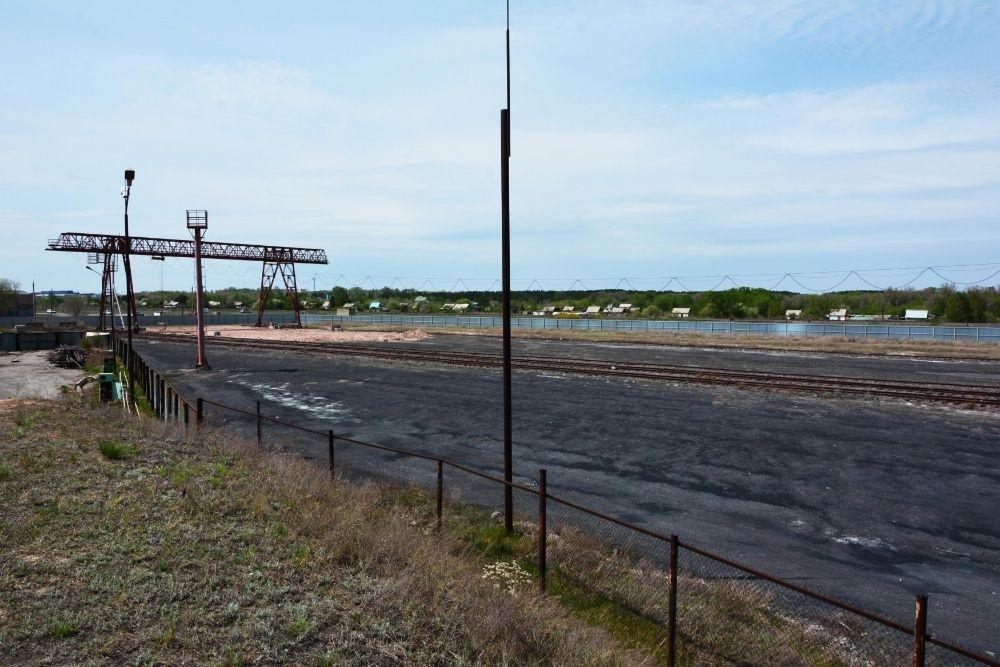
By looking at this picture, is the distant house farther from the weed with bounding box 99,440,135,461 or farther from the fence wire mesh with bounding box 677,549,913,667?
the fence wire mesh with bounding box 677,549,913,667

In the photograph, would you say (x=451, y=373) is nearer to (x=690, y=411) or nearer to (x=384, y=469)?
(x=690, y=411)

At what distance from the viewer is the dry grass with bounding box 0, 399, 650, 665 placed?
5.73 meters

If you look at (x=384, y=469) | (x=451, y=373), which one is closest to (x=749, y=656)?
(x=384, y=469)

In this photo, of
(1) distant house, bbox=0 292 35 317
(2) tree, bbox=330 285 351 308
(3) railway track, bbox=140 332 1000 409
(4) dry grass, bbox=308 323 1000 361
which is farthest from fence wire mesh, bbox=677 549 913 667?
(2) tree, bbox=330 285 351 308

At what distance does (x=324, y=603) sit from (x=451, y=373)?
93.6ft

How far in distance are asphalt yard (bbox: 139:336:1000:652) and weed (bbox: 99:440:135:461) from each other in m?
5.37

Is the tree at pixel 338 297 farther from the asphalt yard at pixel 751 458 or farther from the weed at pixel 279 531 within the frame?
the weed at pixel 279 531

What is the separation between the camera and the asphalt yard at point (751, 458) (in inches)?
406

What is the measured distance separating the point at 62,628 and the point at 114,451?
585 cm

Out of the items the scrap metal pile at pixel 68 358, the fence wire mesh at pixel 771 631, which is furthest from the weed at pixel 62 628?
the scrap metal pile at pixel 68 358

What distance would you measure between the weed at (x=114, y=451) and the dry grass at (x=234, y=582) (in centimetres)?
50

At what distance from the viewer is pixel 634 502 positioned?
1336cm

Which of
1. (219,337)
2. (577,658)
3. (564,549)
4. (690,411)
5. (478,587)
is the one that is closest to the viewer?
(577,658)

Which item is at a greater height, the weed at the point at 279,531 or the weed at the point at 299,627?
the weed at the point at 279,531
